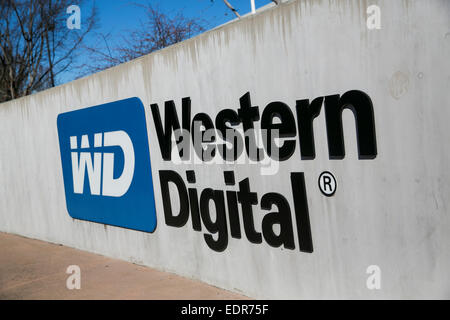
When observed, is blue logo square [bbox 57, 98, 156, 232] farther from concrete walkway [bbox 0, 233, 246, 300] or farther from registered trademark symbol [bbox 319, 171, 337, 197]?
registered trademark symbol [bbox 319, 171, 337, 197]

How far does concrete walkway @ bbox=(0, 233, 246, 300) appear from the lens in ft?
15.5

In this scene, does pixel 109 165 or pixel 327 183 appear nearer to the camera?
pixel 327 183

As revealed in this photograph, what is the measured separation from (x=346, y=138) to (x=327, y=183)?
41 centimetres

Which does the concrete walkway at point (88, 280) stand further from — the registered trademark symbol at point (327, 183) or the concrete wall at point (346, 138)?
the registered trademark symbol at point (327, 183)

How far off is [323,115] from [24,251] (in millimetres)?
6302

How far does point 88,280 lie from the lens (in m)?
5.47

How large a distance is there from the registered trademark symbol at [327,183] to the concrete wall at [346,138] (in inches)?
1.8

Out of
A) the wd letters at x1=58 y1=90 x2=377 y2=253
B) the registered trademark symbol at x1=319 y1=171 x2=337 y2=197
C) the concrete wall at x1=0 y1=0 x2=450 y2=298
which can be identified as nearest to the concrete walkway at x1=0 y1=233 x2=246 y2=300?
the concrete wall at x1=0 y1=0 x2=450 y2=298

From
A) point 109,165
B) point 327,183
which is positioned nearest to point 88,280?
point 109,165

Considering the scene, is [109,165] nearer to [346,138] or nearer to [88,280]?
[88,280]

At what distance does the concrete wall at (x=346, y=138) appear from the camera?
9.54 feet

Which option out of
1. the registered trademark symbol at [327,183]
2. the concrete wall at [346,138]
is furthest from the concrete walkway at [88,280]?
the registered trademark symbol at [327,183]

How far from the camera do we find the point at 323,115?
3490mm
